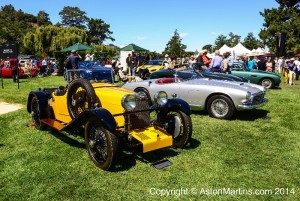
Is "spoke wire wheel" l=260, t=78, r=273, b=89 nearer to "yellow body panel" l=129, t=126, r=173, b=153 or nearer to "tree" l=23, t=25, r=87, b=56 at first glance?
"yellow body panel" l=129, t=126, r=173, b=153

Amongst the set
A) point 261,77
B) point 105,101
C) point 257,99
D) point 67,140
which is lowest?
point 67,140

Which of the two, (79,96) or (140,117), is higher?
(79,96)

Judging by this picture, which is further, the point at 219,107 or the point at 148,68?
the point at 148,68

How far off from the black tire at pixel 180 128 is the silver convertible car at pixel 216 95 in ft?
5.94

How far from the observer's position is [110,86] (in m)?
5.69

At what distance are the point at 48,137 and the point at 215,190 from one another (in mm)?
3800

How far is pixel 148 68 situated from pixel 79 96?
44.3ft

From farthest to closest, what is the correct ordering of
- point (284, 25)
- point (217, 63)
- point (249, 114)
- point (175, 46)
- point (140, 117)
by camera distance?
point (175, 46) → point (284, 25) → point (217, 63) → point (249, 114) → point (140, 117)

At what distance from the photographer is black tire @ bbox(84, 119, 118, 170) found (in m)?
4.09

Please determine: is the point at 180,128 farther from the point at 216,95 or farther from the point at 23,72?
the point at 23,72

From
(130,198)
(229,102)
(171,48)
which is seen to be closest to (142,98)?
(130,198)

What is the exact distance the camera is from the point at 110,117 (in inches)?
166

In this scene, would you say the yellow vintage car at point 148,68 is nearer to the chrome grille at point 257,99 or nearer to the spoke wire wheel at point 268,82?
the spoke wire wheel at point 268,82

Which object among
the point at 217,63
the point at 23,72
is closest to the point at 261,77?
the point at 217,63
